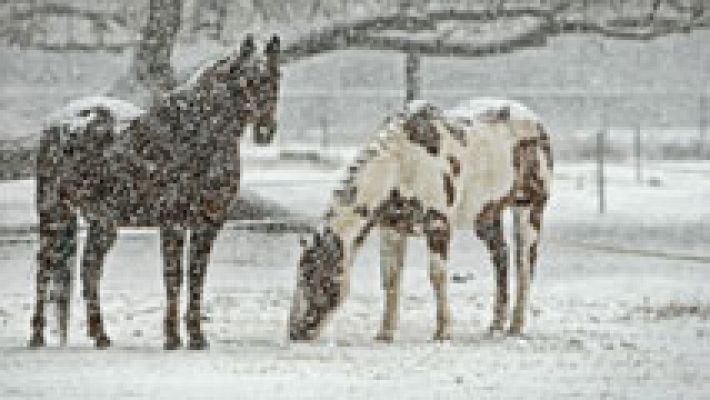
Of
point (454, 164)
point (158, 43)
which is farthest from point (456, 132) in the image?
point (158, 43)

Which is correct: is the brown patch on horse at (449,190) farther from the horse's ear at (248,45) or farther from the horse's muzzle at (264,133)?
the horse's ear at (248,45)

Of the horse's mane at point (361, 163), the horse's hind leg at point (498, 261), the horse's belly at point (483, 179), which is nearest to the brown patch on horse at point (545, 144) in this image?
the horse's belly at point (483, 179)

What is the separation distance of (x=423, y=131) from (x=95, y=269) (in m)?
2.49

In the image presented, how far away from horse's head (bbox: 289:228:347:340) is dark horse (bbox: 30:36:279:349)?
76cm

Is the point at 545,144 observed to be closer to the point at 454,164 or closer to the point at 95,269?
the point at 454,164

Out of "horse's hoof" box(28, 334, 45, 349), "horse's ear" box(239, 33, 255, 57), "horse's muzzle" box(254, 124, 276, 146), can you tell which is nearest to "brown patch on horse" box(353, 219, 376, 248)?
"horse's muzzle" box(254, 124, 276, 146)

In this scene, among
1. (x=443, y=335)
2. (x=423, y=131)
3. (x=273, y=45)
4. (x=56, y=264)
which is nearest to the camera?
(x=273, y=45)

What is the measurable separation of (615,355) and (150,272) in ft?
26.0

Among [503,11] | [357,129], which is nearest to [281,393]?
[503,11]

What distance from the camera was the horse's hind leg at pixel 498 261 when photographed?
12.7 m

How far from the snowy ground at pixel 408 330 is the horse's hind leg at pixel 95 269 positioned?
0.17 m

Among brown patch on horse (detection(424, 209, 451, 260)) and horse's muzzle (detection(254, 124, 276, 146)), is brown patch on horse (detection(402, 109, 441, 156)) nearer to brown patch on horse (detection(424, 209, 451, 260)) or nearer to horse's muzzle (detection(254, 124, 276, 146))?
brown patch on horse (detection(424, 209, 451, 260))

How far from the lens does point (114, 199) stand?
1095cm

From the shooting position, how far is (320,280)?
11328 millimetres
